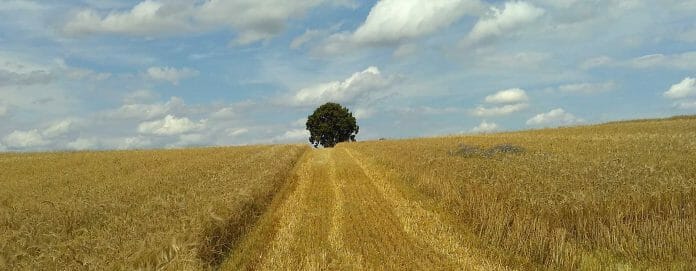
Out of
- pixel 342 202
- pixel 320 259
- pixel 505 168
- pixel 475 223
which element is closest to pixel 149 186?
pixel 342 202

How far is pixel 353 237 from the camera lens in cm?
1082

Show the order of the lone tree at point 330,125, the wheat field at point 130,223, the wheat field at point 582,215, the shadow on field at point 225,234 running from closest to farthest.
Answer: the wheat field at point 130,223
the wheat field at point 582,215
the shadow on field at point 225,234
the lone tree at point 330,125

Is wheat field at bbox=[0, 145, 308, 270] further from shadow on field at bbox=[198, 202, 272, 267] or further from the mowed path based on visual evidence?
the mowed path

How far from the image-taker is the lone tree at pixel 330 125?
278ft

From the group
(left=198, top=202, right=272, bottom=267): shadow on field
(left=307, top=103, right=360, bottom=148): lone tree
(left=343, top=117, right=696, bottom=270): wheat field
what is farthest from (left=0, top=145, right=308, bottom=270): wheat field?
(left=307, top=103, right=360, bottom=148): lone tree

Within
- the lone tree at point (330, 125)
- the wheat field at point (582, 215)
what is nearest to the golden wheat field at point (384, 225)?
the wheat field at point (582, 215)

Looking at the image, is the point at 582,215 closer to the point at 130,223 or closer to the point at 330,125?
the point at 130,223

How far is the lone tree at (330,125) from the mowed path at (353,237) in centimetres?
6784

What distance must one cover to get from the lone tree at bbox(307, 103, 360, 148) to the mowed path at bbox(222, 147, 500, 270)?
67841 millimetres

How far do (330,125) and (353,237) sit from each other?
7402cm

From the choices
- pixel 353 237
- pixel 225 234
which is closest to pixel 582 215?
pixel 353 237

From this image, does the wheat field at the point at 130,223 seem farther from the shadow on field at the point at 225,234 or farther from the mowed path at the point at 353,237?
the mowed path at the point at 353,237

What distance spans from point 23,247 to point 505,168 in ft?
Answer: 44.0

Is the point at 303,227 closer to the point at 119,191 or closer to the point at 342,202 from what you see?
the point at 342,202
